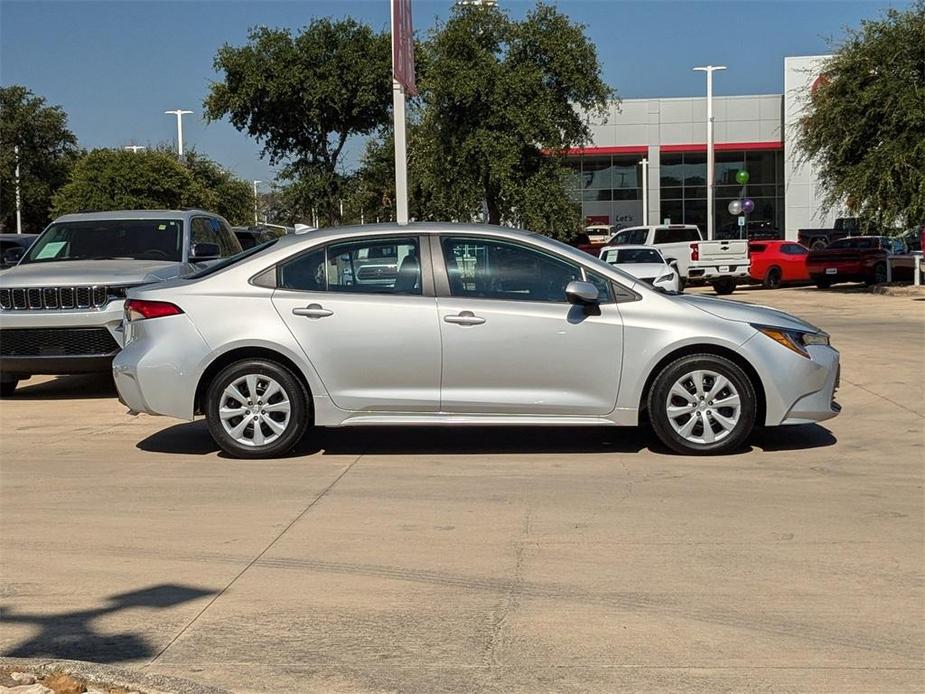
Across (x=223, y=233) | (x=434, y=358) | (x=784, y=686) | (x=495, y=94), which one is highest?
(x=495, y=94)

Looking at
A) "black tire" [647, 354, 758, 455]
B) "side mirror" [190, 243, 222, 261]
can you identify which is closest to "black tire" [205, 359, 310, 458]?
"black tire" [647, 354, 758, 455]

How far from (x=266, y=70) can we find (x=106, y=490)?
2919 centimetres

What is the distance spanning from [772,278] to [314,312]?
2941 centimetres

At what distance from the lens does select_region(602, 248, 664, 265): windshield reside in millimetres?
27047

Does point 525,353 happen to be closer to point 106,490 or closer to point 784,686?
point 106,490

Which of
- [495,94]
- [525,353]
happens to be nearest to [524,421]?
[525,353]

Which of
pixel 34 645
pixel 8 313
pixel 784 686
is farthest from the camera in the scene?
pixel 8 313

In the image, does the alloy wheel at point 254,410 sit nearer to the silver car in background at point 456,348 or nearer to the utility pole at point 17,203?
the silver car in background at point 456,348

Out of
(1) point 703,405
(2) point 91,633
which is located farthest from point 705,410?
(2) point 91,633

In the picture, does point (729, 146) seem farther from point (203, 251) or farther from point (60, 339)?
point (60, 339)

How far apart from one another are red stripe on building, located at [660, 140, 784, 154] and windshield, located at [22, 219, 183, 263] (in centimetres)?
4937

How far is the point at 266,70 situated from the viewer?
35.1 metres

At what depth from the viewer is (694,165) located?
61.4 m

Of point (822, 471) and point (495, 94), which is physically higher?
point (495, 94)
